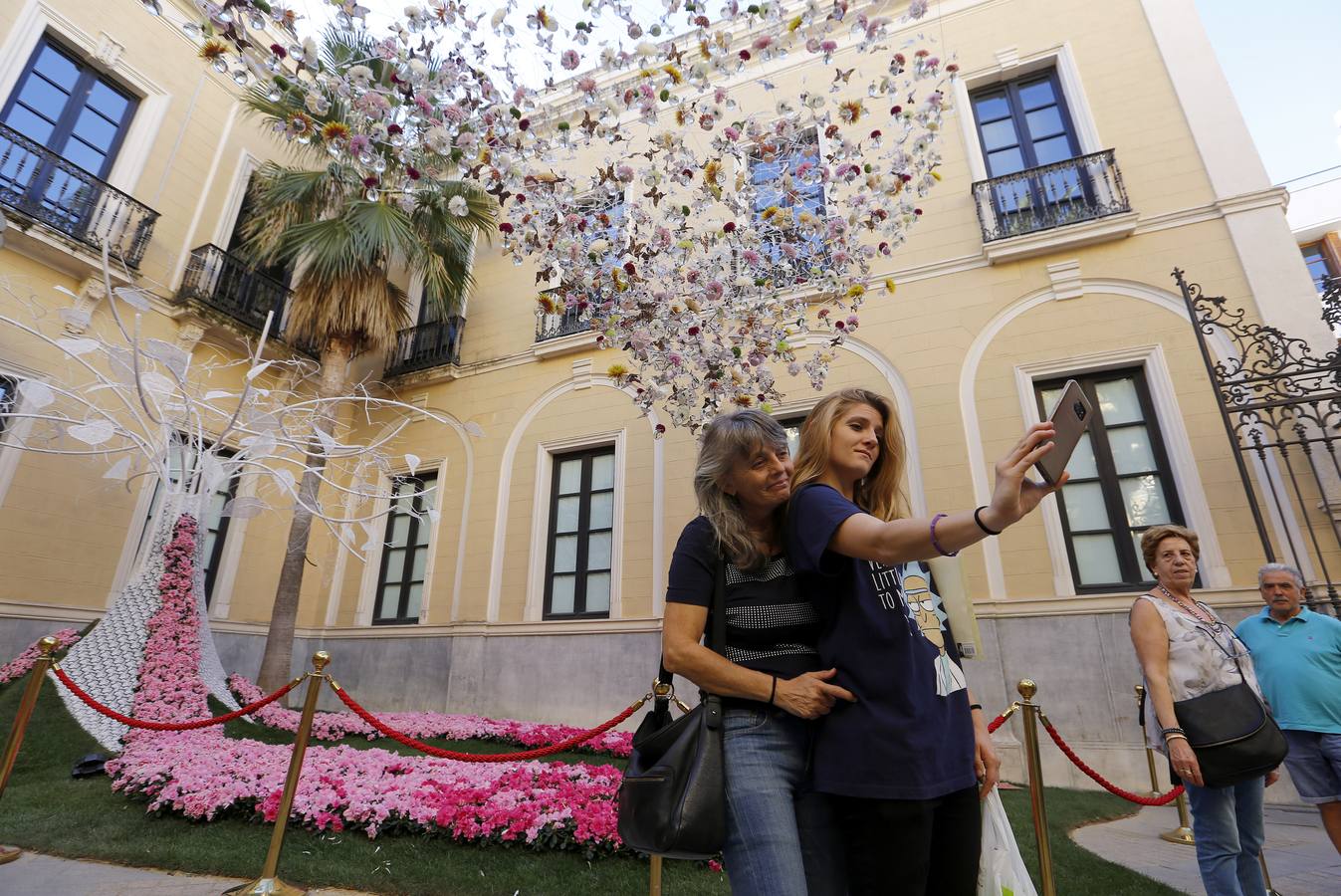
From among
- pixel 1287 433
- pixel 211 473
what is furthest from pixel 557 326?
pixel 1287 433

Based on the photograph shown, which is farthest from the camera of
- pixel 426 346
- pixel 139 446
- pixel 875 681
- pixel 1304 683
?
pixel 426 346

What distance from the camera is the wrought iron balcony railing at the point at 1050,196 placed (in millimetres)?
7680

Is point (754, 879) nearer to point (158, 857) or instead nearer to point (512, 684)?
point (158, 857)

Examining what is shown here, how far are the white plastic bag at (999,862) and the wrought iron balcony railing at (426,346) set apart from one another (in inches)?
415

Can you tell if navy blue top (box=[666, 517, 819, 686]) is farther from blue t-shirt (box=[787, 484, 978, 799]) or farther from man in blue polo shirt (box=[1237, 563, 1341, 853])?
man in blue polo shirt (box=[1237, 563, 1341, 853])

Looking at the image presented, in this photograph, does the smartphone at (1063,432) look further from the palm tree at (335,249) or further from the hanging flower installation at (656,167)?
the palm tree at (335,249)

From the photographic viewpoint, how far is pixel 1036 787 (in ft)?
9.05

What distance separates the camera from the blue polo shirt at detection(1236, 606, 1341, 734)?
310cm

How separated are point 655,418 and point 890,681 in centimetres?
782

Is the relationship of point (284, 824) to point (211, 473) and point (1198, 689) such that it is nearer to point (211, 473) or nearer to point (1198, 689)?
point (1198, 689)

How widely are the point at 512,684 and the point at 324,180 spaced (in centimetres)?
750

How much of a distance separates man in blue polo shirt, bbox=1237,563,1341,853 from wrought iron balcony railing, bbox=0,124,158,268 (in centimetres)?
1153

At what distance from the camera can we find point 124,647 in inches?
238

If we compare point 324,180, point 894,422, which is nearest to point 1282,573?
point 894,422
